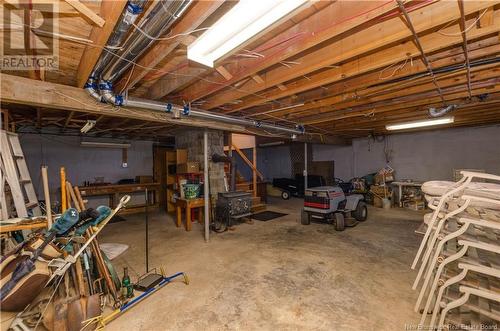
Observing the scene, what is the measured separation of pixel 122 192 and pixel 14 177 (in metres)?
3.78

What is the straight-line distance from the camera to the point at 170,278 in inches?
102

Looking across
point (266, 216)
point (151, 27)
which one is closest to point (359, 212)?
point (266, 216)

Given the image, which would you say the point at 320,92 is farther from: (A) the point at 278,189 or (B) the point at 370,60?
(A) the point at 278,189

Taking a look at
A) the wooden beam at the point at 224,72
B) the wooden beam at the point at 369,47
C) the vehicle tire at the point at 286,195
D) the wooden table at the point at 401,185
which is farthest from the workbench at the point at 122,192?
the wooden table at the point at 401,185

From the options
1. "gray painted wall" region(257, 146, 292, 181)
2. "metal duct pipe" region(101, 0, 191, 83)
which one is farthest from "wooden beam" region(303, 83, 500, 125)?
"gray painted wall" region(257, 146, 292, 181)

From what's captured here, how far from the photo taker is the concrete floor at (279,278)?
199 centimetres

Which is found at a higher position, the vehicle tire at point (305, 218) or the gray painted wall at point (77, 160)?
the gray painted wall at point (77, 160)

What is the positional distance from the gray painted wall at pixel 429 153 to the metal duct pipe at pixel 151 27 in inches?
319

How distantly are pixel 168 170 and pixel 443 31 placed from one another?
19.6ft

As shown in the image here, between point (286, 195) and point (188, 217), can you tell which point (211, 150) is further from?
point (286, 195)

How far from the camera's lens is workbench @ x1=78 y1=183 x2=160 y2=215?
5747 millimetres

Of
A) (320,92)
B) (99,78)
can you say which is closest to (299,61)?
(320,92)

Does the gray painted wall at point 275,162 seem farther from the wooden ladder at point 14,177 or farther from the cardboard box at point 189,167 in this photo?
the wooden ladder at point 14,177

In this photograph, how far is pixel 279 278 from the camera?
106 inches
